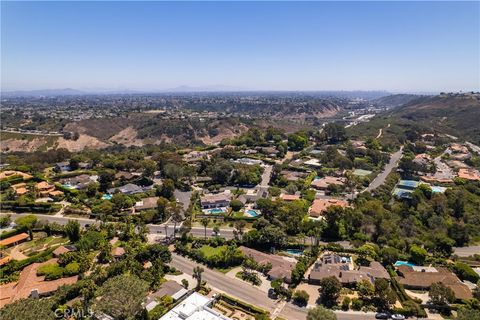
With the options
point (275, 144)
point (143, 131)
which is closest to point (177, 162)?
point (275, 144)

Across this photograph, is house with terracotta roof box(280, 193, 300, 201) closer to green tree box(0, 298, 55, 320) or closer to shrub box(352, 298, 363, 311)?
shrub box(352, 298, 363, 311)

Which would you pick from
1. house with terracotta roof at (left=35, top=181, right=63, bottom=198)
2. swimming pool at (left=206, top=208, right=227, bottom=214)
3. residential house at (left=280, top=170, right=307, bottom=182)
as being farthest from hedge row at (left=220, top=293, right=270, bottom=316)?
house with terracotta roof at (left=35, top=181, right=63, bottom=198)

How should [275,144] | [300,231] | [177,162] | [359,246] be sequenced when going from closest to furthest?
[359,246], [300,231], [177,162], [275,144]

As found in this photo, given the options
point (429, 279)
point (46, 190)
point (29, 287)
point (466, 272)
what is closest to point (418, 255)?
point (429, 279)

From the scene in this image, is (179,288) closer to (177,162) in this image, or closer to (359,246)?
(359,246)

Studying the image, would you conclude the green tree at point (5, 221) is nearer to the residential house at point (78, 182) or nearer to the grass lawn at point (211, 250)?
the residential house at point (78, 182)

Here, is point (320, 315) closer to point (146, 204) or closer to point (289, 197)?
point (289, 197)
